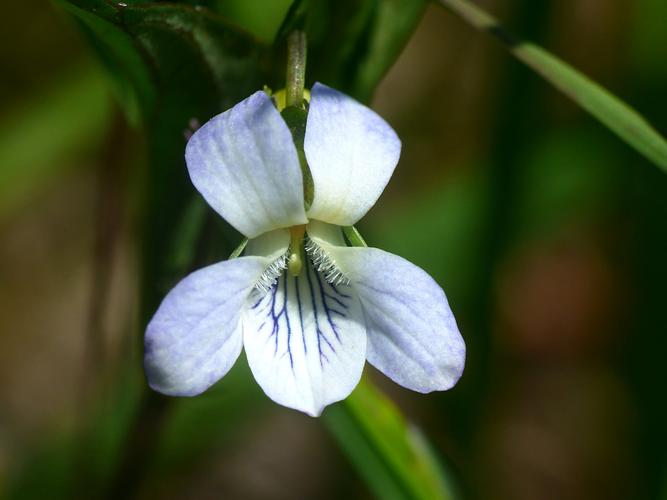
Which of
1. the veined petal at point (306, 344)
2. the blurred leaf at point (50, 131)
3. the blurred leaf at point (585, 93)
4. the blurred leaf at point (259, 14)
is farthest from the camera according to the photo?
the blurred leaf at point (50, 131)

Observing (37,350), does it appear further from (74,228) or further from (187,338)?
(187,338)

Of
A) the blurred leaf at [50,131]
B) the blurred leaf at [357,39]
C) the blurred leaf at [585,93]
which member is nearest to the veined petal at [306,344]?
the blurred leaf at [357,39]

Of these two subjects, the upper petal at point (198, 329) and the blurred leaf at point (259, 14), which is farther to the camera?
the blurred leaf at point (259, 14)

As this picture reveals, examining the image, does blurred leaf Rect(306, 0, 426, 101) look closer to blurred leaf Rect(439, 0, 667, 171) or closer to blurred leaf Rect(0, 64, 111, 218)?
blurred leaf Rect(439, 0, 667, 171)

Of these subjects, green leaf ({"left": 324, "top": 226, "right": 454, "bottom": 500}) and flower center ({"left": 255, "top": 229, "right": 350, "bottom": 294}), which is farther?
green leaf ({"left": 324, "top": 226, "right": 454, "bottom": 500})

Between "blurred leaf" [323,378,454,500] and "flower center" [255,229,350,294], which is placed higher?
Result: "flower center" [255,229,350,294]

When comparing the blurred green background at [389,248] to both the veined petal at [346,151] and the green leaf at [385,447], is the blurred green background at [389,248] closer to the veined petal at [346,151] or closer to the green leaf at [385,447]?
the green leaf at [385,447]

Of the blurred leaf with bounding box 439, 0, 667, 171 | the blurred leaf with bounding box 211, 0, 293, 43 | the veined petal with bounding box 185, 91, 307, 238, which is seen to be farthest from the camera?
the blurred leaf with bounding box 211, 0, 293, 43

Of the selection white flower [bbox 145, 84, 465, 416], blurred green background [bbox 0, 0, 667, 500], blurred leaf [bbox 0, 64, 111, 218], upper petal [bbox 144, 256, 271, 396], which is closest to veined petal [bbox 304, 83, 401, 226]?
white flower [bbox 145, 84, 465, 416]
